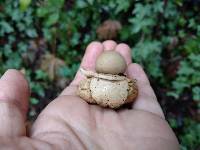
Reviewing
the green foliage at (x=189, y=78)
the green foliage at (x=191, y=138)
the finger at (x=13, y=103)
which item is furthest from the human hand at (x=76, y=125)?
the green foliage at (x=189, y=78)

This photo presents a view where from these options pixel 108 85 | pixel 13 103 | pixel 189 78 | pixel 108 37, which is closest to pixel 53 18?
pixel 108 37

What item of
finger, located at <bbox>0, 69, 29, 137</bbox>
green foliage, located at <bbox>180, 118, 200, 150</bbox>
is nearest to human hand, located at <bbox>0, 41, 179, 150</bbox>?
finger, located at <bbox>0, 69, 29, 137</bbox>

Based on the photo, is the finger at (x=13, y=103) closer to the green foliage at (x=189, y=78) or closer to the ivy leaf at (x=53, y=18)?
the ivy leaf at (x=53, y=18)

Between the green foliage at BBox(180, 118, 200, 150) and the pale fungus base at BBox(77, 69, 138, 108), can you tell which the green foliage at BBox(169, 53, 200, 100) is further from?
the pale fungus base at BBox(77, 69, 138, 108)

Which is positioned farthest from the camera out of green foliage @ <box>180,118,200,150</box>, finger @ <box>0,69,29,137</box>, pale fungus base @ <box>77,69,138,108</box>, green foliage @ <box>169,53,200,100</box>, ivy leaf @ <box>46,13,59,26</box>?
ivy leaf @ <box>46,13,59,26</box>

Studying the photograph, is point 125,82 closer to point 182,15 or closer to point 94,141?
point 94,141

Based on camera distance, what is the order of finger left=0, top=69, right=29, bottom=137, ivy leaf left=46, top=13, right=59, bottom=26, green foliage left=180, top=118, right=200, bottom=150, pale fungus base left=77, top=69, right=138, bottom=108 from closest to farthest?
finger left=0, top=69, right=29, bottom=137, pale fungus base left=77, top=69, right=138, bottom=108, green foliage left=180, top=118, right=200, bottom=150, ivy leaf left=46, top=13, right=59, bottom=26

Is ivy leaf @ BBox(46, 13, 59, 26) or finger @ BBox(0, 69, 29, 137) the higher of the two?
ivy leaf @ BBox(46, 13, 59, 26)
